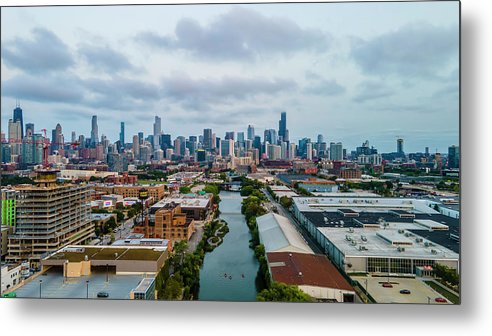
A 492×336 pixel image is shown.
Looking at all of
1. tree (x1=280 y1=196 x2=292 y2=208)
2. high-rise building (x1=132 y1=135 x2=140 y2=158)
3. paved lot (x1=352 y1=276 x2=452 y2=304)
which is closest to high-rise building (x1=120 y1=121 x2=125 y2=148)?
high-rise building (x1=132 y1=135 x2=140 y2=158)

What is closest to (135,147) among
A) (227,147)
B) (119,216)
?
(119,216)

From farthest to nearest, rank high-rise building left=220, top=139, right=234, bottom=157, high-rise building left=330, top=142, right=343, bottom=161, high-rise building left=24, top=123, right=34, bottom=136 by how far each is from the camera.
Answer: high-rise building left=220, top=139, right=234, bottom=157 → high-rise building left=330, top=142, right=343, bottom=161 → high-rise building left=24, top=123, right=34, bottom=136

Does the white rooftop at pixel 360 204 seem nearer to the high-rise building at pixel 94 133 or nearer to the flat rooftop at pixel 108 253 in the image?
the flat rooftop at pixel 108 253

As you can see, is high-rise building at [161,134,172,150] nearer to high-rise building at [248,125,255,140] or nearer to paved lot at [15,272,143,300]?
high-rise building at [248,125,255,140]

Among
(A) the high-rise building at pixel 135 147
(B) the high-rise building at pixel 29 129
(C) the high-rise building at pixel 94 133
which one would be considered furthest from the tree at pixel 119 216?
(B) the high-rise building at pixel 29 129

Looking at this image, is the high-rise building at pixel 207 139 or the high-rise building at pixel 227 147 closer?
the high-rise building at pixel 207 139
